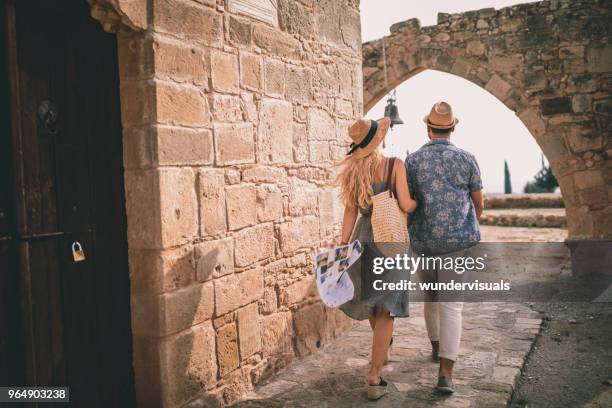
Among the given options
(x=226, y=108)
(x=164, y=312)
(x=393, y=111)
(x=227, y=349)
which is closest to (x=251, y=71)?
(x=226, y=108)

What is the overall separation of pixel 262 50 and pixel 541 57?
19.5 ft

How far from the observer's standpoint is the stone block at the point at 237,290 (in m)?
3.03

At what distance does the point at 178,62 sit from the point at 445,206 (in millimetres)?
1753

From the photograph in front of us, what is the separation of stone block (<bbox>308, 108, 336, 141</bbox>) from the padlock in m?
2.03

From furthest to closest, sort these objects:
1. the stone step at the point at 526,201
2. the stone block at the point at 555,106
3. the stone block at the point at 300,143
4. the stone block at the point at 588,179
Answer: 1. the stone step at the point at 526,201
2. the stone block at the point at 555,106
3. the stone block at the point at 588,179
4. the stone block at the point at 300,143

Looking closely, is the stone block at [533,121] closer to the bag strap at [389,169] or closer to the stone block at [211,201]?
the bag strap at [389,169]

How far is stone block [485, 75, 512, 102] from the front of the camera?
27.3ft

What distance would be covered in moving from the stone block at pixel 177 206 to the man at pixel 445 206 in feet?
4.58

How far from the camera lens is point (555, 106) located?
25.2ft

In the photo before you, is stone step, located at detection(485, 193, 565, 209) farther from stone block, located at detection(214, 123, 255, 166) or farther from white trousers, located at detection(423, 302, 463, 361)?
stone block, located at detection(214, 123, 255, 166)

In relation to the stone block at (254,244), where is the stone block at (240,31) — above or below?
above

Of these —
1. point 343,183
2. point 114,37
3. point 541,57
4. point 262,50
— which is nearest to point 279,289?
point 343,183

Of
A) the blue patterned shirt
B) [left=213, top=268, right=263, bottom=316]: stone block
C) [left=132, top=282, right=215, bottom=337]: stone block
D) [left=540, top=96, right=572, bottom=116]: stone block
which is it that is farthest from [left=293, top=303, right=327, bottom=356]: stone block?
[left=540, top=96, right=572, bottom=116]: stone block

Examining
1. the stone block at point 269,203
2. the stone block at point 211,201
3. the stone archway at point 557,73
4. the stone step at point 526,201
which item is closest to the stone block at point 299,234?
the stone block at point 269,203
